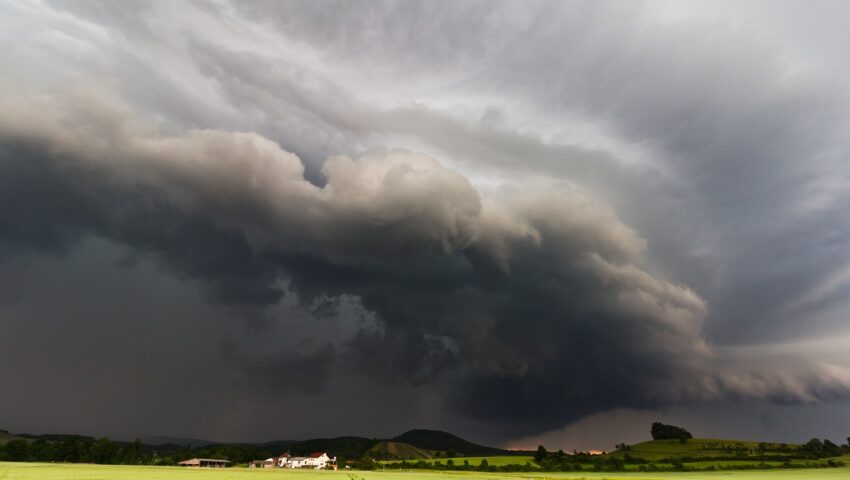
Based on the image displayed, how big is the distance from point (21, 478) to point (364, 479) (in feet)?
183

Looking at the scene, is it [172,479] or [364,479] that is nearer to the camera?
[172,479]

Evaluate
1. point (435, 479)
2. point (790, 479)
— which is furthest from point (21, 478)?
point (790, 479)

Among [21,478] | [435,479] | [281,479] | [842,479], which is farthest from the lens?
[842,479]

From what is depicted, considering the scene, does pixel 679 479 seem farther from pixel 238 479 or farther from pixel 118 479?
pixel 118 479

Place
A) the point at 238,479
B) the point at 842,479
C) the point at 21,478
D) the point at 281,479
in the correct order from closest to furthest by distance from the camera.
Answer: the point at 21,478 → the point at 238,479 → the point at 281,479 → the point at 842,479

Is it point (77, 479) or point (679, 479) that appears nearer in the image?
point (77, 479)

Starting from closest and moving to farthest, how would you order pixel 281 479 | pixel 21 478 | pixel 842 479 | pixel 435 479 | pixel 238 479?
pixel 21 478
pixel 238 479
pixel 281 479
pixel 435 479
pixel 842 479

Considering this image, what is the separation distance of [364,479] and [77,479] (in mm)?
48885

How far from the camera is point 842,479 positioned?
426ft

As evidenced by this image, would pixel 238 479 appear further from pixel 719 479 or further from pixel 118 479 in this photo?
pixel 719 479

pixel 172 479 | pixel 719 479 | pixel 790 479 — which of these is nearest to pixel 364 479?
pixel 172 479

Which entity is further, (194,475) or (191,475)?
(194,475)

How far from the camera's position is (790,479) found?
13138 cm

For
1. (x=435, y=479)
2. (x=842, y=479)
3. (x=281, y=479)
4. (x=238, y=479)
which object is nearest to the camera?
(x=238, y=479)
